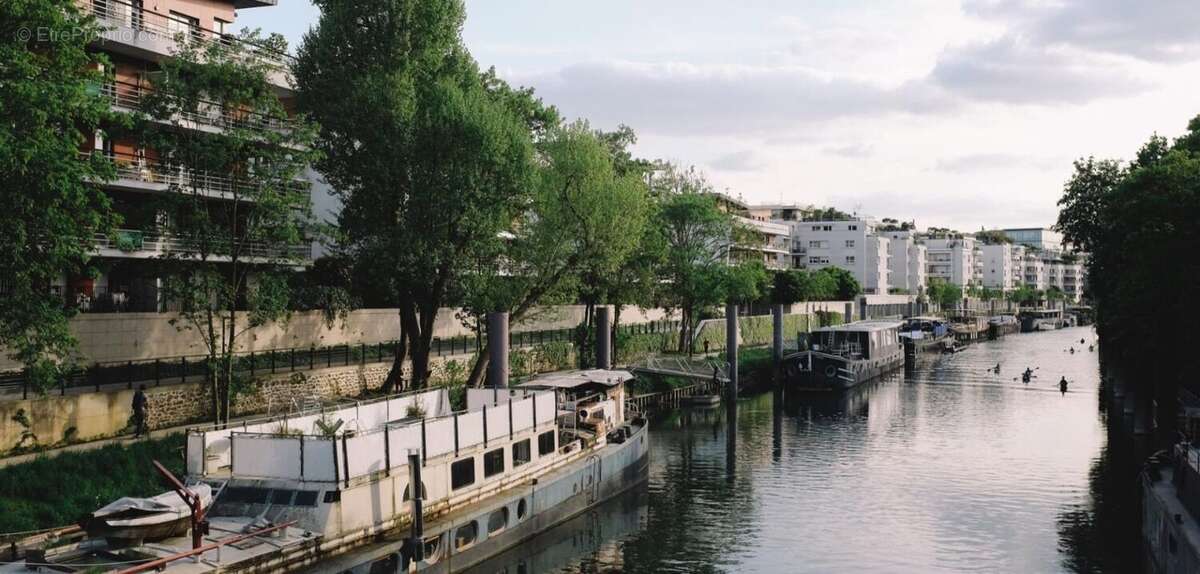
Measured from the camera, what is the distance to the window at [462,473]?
3459 centimetres

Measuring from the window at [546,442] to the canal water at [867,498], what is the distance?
312 cm

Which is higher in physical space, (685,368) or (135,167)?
(135,167)

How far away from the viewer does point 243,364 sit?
168 ft

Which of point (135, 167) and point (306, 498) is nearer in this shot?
point (306, 498)

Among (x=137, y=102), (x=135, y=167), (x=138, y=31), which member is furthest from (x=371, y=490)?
(x=138, y=31)

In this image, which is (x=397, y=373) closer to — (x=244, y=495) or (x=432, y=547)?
(x=432, y=547)

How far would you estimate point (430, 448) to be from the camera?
33.7 m

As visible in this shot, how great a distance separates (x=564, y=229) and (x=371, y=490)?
3412 centimetres

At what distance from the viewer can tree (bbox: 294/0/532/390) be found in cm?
5247

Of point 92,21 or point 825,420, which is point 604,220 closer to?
point 825,420

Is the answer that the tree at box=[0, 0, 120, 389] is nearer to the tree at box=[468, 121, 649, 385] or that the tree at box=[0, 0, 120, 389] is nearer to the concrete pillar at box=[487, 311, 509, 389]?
the concrete pillar at box=[487, 311, 509, 389]

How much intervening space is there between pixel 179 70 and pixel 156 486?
54.8 feet

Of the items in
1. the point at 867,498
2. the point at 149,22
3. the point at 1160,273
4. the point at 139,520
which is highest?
the point at 149,22

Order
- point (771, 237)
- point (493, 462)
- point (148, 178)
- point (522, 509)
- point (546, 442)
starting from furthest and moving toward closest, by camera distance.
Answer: point (771, 237), point (148, 178), point (546, 442), point (522, 509), point (493, 462)
